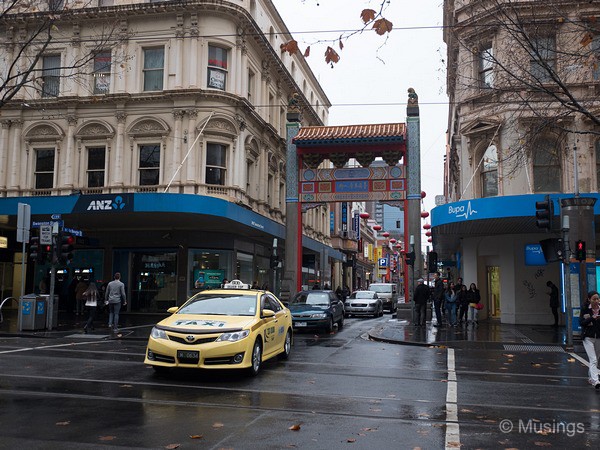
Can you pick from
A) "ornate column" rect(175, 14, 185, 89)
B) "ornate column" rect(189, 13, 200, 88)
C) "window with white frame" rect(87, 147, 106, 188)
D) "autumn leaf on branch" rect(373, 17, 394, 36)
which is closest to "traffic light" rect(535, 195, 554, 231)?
"autumn leaf on branch" rect(373, 17, 394, 36)

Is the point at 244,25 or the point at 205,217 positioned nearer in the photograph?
the point at 205,217

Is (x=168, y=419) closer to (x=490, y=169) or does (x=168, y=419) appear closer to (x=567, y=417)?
(x=567, y=417)

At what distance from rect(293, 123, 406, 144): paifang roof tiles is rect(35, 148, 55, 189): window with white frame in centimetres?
1270

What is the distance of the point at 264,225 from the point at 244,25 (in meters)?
10.4

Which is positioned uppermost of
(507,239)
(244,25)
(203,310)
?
(244,25)

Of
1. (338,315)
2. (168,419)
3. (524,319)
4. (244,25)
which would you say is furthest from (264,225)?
(168,419)

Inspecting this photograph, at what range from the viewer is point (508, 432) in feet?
22.0

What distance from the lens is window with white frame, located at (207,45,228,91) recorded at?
95.0ft

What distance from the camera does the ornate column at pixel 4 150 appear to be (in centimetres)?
2992

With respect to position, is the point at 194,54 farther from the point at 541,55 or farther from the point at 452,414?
the point at 452,414

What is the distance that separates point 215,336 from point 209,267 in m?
20.4

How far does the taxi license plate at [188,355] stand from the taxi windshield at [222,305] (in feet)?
4.57

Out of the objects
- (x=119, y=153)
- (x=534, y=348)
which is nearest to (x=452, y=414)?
(x=534, y=348)

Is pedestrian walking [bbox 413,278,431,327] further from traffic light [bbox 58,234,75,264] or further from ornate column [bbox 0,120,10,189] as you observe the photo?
ornate column [bbox 0,120,10,189]
